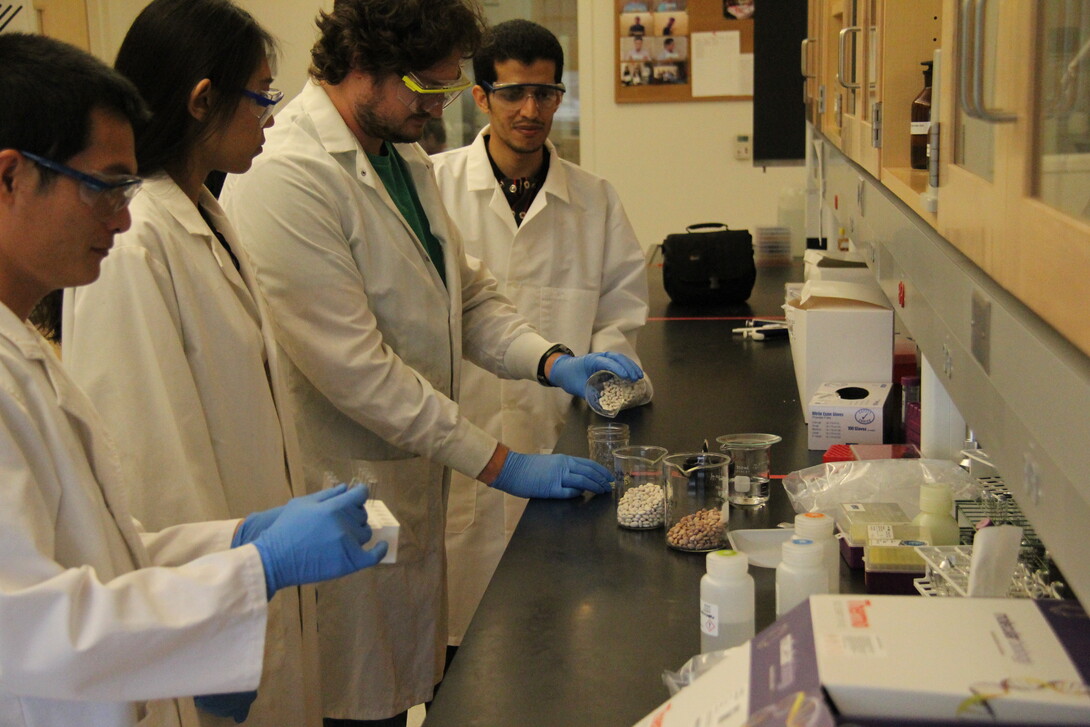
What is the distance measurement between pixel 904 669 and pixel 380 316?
4.76 ft

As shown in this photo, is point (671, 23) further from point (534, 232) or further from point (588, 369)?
point (588, 369)

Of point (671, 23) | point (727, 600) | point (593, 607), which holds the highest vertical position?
point (671, 23)

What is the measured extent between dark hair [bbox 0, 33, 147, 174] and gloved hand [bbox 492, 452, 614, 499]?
94 cm

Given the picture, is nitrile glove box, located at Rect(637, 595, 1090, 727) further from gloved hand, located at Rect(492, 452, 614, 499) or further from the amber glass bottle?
the amber glass bottle

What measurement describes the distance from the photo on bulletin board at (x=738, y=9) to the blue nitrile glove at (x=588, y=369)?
12.9 ft

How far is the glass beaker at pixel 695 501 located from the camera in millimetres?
1569

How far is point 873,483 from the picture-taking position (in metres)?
1.66

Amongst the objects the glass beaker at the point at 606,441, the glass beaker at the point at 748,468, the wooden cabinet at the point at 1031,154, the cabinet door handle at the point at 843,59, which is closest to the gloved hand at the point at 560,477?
the glass beaker at the point at 606,441

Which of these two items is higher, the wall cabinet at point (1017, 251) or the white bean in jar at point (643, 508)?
the wall cabinet at point (1017, 251)

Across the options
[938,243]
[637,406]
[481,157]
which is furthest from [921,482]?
[481,157]

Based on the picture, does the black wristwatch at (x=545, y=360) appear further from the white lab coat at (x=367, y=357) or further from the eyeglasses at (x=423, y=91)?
the eyeglasses at (x=423, y=91)

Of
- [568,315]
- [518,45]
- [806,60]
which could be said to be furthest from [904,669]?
[806,60]

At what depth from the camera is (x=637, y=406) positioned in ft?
8.09

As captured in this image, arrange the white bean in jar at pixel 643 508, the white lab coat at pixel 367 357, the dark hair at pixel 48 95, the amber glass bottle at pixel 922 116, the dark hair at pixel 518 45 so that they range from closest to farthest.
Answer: the dark hair at pixel 48 95 < the white bean in jar at pixel 643 508 < the amber glass bottle at pixel 922 116 < the white lab coat at pixel 367 357 < the dark hair at pixel 518 45
